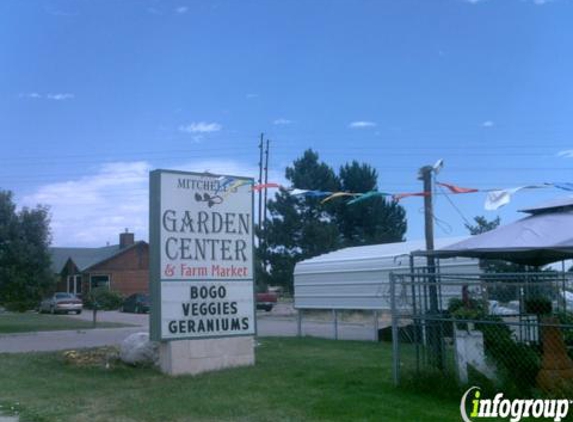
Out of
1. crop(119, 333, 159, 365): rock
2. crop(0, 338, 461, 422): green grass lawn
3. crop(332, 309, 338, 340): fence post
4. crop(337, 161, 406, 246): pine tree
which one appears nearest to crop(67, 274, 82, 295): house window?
crop(337, 161, 406, 246): pine tree

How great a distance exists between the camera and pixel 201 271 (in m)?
13.6

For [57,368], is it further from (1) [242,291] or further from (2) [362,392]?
(2) [362,392]

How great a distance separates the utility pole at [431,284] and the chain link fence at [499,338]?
0.05 feet

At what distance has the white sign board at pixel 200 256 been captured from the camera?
13156 millimetres

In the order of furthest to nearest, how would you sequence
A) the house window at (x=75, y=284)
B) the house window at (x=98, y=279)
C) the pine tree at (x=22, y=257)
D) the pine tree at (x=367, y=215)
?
the house window at (x=75, y=284), the house window at (x=98, y=279), the pine tree at (x=367, y=215), the pine tree at (x=22, y=257)

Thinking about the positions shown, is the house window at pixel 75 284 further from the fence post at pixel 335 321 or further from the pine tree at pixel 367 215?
the fence post at pixel 335 321

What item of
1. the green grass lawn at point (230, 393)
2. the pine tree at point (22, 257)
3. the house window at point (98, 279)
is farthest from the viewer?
the house window at point (98, 279)

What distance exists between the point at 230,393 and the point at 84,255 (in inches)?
2295

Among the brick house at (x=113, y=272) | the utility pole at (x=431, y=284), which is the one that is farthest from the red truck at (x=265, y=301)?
the utility pole at (x=431, y=284)

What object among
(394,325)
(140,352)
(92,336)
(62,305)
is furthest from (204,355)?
(62,305)

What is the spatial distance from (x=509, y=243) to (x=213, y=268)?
602 centimetres

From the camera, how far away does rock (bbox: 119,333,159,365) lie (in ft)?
46.1

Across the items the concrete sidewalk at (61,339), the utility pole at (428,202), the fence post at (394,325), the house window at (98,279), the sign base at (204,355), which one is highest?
the utility pole at (428,202)

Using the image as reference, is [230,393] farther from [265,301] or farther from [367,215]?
[367,215]
